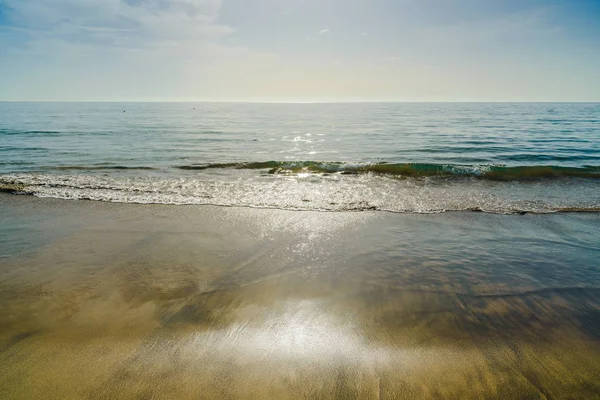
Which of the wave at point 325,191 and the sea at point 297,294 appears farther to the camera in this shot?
the wave at point 325,191

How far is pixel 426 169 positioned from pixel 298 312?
1345cm

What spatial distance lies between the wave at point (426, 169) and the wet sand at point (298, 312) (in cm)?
777

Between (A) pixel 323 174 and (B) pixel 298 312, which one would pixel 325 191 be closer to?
(A) pixel 323 174

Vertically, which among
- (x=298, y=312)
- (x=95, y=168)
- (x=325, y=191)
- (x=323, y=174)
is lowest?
(x=298, y=312)

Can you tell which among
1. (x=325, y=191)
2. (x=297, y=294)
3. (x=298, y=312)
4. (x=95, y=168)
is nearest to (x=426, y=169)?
(x=325, y=191)

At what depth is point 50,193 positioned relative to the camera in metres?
10.4

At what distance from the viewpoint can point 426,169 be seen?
51.5 feet

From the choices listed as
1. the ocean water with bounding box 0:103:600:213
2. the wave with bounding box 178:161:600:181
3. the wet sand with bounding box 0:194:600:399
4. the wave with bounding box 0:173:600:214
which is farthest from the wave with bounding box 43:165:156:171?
the wet sand with bounding box 0:194:600:399

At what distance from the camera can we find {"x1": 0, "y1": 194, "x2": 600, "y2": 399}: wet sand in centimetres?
302

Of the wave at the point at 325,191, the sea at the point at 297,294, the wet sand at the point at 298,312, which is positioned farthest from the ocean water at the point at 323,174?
the wet sand at the point at 298,312

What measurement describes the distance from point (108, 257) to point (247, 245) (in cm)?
243

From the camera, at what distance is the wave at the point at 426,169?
47.6 ft

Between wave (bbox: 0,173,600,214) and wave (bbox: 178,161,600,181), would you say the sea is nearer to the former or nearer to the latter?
wave (bbox: 0,173,600,214)

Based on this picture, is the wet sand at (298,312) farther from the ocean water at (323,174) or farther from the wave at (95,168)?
the wave at (95,168)
